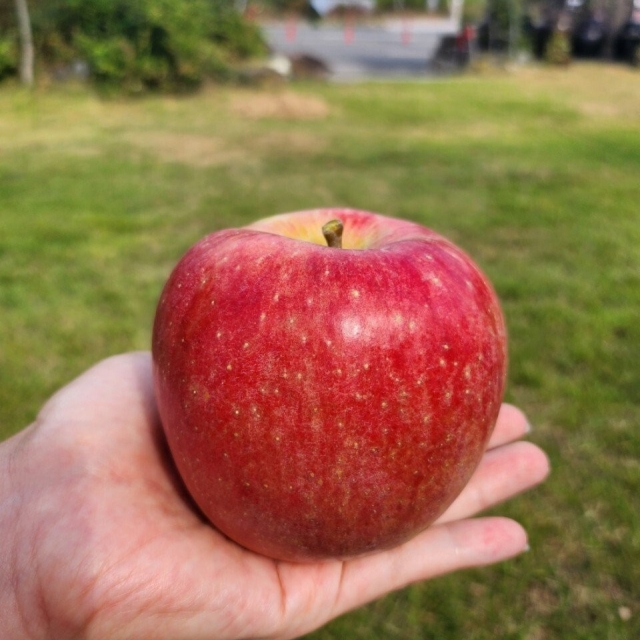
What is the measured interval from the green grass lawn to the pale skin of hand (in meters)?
0.58

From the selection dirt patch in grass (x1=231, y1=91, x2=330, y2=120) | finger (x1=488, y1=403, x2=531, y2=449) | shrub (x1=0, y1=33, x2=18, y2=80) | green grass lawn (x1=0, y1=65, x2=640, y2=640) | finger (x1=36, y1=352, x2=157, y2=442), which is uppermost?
shrub (x1=0, y1=33, x2=18, y2=80)

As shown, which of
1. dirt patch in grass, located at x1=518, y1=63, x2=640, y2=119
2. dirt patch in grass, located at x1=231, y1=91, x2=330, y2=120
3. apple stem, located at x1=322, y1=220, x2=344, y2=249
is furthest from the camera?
dirt patch in grass, located at x1=518, y1=63, x2=640, y2=119

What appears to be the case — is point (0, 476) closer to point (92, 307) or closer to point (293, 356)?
point (293, 356)

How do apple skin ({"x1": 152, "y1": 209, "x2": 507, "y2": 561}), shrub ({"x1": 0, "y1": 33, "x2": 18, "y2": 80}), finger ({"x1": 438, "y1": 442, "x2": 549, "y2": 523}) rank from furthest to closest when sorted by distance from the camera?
shrub ({"x1": 0, "y1": 33, "x2": 18, "y2": 80})
finger ({"x1": 438, "y1": 442, "x2": 549, "y2": 523})
apple skin ({"x1": 152, "y1": 209, "x2": 507, "y2": 561})

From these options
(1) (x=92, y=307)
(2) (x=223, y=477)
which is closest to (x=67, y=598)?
(2) (x=223, y=477)

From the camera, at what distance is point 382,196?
596cm

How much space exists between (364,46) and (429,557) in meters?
23.2

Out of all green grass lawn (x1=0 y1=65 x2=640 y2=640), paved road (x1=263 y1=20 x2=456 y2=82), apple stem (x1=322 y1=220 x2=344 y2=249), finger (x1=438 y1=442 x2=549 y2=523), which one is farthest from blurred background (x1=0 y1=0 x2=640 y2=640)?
apple stem (x1=322 y1=220 x2=344 y2=249)

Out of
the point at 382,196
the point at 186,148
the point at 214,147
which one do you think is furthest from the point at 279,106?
the point at 382,196

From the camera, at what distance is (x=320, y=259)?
54.4 inches

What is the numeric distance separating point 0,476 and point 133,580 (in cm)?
49

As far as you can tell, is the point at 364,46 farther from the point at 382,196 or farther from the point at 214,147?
the point at 382,196

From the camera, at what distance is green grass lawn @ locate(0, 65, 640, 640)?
2.41 m

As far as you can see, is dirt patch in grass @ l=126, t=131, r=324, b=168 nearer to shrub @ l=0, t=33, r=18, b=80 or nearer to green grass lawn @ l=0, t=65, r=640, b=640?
Answer: green grass lawn @ l=0, t=65, r=640, b=640
